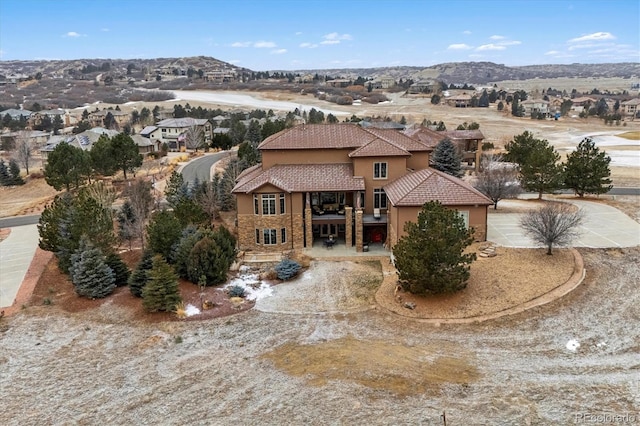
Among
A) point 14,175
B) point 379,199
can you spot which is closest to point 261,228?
point 379,199

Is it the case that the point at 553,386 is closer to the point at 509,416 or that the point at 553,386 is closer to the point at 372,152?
the point at 509,416

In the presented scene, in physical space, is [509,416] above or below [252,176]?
below

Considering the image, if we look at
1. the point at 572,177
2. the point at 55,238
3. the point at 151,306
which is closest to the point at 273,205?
the point at 151,306

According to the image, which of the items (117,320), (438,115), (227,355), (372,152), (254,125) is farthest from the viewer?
(438,115)

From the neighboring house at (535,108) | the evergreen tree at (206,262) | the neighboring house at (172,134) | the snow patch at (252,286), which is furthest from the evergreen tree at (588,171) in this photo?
the neighboring house at (535,108)

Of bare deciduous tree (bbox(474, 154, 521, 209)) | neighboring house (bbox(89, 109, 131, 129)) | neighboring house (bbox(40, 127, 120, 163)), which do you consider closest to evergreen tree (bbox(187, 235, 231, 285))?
bare deciduous tree (bbox(474, 154, 521, 209))

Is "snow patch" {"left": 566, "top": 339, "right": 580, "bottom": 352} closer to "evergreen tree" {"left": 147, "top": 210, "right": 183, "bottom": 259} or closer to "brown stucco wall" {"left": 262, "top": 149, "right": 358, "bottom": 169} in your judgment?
"brown stucco wall" {"left": 262, "top": 149, "right": 358, "bottom": 169}
